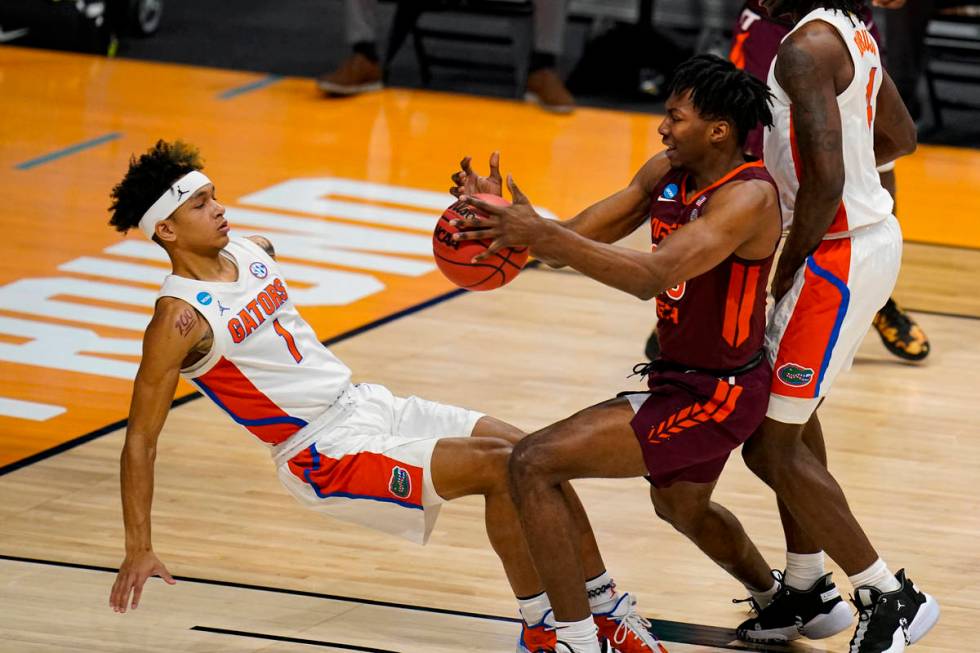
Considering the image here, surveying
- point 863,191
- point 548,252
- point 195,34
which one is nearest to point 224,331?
point 548,252

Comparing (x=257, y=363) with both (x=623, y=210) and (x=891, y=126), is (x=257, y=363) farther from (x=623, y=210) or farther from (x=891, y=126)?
(x=891, y=126)

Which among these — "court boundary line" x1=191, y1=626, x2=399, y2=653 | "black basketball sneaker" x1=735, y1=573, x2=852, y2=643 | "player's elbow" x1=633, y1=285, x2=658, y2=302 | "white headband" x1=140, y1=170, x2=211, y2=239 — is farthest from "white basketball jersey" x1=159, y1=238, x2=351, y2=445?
"black basketball sneaker" x1=735, y1=573, x2=852, y2=643

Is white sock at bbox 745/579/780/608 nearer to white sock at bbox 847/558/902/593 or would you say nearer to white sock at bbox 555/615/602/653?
white sock at bbox 847/558/902/593

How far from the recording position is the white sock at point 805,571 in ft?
14.3

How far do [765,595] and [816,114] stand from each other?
4.31ft

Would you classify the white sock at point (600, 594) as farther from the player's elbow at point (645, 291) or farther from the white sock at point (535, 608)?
the player's elbow at point (645, 291)

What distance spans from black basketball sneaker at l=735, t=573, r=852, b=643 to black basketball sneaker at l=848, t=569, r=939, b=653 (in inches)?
4.7

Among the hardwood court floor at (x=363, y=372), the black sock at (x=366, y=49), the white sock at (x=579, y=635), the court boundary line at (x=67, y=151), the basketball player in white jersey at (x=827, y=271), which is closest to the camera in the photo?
the white sock at (x=579, y=635)

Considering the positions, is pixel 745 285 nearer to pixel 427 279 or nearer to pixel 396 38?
pixel 427 279

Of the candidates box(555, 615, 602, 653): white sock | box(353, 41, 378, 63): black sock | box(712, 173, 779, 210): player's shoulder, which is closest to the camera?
box(712, 173, 779, 210): player's shoulder

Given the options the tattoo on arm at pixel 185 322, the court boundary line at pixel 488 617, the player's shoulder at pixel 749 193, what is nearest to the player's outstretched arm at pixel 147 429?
the tattoo on arm at pixel 185 322

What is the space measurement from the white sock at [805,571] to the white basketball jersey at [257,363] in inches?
51.7

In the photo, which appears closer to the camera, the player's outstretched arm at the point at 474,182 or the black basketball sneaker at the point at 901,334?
the player's outstretched arm at the point at 474,182

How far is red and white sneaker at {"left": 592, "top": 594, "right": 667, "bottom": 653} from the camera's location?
4.16m
